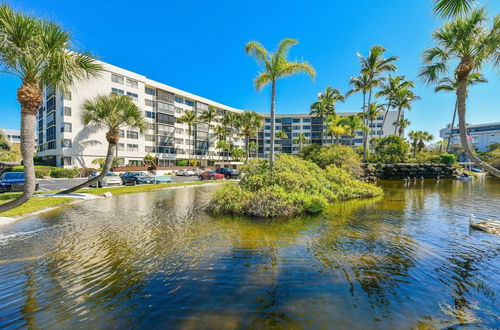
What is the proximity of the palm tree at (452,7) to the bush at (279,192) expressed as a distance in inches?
382

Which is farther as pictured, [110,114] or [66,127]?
[66,127]

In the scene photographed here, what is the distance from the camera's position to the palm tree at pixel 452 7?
7730mm

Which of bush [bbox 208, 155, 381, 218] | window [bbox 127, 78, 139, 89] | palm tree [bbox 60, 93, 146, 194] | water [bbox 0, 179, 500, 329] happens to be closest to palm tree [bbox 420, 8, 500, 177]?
water [bbox 0, 179, 500, 329]

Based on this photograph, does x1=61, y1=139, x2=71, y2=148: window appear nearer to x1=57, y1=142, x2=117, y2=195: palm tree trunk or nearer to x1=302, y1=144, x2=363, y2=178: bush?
x1=57, y1=142, x2=117, y2=195: palm tree trunk

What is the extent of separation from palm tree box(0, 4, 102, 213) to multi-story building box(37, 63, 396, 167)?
24.5 m

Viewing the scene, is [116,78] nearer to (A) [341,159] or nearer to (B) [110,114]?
(B) [110,114]

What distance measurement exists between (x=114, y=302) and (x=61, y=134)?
51519 mm

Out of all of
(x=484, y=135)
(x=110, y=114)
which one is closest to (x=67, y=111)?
(x=110, y=114)

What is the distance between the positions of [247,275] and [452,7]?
1093cm

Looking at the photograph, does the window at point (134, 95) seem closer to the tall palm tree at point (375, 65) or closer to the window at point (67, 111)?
the window at point (67, 111)

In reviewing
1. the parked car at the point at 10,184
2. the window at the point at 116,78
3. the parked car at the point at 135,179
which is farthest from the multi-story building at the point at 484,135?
the parked car at the point at 10,184

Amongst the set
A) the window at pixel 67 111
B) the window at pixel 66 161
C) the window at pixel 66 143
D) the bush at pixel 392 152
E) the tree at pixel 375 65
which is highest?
the tree at pixel 375 65

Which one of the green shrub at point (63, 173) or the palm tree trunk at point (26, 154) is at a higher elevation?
the palm tree trunk at point (26, 154)

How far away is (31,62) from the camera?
7.13m
